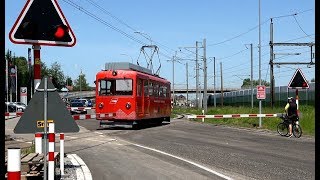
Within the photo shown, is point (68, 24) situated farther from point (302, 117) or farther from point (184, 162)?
point (302, 117)

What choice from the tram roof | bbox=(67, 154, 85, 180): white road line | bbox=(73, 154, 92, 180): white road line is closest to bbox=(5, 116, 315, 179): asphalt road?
bbox=(73, 154, 92, 180): white road line

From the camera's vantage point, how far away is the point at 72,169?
11.1 metres

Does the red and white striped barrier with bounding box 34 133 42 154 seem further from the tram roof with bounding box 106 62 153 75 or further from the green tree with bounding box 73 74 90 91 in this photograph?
the green tree with bounding box 73 74 90 91

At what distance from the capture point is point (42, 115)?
23.3ft

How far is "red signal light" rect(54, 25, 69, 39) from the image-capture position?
5.24 meters

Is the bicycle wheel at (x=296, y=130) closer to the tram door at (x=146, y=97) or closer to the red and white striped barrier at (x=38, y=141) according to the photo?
the tram door at (x=146, y=97)

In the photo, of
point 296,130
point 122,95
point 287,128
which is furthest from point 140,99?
point 296,130

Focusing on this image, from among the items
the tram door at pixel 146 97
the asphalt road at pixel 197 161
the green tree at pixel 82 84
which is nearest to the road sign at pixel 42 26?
the asphalt road at pixel 197 161

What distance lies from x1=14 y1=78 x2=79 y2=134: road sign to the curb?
2.65 m

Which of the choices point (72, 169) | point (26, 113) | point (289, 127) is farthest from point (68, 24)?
point (289, 127)

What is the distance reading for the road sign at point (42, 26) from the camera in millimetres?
4996

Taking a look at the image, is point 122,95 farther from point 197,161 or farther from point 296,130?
point 197,161

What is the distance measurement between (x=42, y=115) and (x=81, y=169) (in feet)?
13.8

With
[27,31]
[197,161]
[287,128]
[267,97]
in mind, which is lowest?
[197,161]
